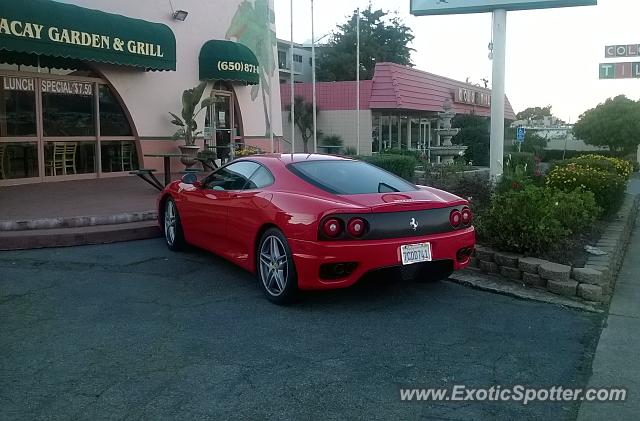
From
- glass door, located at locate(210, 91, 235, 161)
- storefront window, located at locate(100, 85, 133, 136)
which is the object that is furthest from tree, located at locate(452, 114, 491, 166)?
storefront window, located at locate(100, 85, 133, 136)

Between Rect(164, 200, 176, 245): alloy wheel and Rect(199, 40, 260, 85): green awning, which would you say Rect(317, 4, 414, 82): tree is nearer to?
Rect(199, 40, 260, 85): green awning

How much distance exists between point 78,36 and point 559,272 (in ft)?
31.2

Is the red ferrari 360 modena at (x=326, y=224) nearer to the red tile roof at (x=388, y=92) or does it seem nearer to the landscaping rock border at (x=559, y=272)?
the landscaping rock border at (x=559, y=272)

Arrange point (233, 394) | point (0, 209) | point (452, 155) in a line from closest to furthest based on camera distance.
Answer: point (233, 394) → point (0, 209) → point (452, 155)

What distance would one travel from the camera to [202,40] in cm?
1642

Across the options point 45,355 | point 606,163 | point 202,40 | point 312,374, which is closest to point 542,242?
point 312,374

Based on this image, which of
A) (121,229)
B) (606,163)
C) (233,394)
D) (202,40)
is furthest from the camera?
(202,40)

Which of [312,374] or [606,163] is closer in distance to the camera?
[312,374]

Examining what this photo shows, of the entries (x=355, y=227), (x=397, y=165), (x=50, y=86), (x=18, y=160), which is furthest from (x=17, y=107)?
(x=355, y=227)

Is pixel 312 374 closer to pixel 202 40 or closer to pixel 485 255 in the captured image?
pixel 485 255

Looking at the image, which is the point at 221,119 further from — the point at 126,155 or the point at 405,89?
Answer: the point at 405,89

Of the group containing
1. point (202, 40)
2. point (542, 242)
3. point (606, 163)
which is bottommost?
point (542, 242)

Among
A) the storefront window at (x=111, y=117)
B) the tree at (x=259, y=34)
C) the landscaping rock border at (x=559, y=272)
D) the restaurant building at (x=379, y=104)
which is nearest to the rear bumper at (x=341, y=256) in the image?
the landscaping rock border at (x=559, y=272)

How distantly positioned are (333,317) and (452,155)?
17.9m
